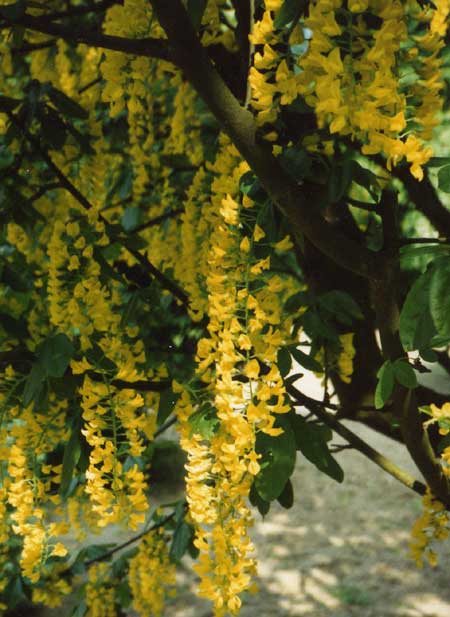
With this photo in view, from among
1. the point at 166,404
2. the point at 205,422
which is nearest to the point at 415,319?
the point at 205,422

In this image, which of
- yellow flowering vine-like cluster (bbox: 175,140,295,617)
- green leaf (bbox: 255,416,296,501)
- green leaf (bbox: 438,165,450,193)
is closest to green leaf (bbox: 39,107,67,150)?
yellow flowering vine-like cluster (bbox: 175,140,295,617)

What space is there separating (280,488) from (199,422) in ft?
0.71

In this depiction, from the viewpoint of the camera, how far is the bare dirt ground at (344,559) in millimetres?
3271

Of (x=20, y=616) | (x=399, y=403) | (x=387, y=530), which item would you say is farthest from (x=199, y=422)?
(x=387, y=530)

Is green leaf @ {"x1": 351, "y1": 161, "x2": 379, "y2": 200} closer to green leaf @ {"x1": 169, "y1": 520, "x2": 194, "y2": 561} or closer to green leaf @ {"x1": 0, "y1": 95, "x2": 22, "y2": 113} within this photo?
green leaf @ {"x1": 0, "y1": 95, "x2": 22, "y2": 113}

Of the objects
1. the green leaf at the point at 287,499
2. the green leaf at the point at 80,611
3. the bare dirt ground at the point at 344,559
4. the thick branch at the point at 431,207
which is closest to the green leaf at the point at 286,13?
the thick branch at the point at 431,207

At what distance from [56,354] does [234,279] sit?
0.38 m

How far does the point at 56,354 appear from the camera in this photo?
136cm

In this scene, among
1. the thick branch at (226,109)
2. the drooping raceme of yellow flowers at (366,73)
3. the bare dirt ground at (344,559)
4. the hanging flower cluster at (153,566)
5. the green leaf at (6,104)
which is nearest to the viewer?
the drooping raceme of yellow flowers at (366,73)

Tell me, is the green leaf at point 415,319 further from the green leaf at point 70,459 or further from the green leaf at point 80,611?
the green leaf at point 80,611

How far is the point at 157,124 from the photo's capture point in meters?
3.05

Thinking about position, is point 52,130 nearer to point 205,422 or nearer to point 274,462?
point 205,422

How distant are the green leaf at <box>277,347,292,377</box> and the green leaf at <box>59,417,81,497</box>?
1.56 ft

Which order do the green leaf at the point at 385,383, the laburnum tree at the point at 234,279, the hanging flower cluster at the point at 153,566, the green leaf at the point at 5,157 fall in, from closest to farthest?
the laburnum tree at the point at 234,279, the green leaf at the point at 385,383, the green leaf at the point at 5,157, the hanging flower cluster at the point at 153,566
